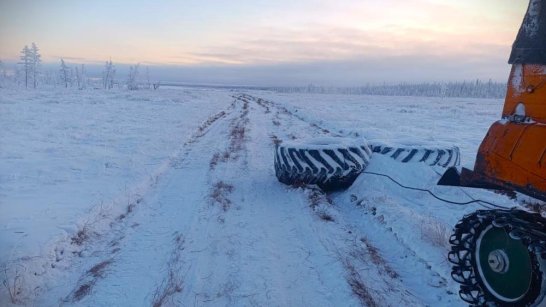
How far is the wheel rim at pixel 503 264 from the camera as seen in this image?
2941mm

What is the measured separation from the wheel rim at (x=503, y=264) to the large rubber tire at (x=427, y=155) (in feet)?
17.8

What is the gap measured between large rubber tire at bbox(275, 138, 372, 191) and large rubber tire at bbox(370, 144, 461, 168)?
115cm

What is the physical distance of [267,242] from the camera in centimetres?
519

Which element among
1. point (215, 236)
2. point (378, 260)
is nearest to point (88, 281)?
point (215, 236)

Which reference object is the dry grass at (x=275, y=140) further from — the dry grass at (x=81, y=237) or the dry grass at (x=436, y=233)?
the dry grass at (x=81, y=237)

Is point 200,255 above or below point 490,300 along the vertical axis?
below

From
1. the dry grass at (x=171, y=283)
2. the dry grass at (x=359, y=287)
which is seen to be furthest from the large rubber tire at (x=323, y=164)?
the dry grass at (x=171, y=283)

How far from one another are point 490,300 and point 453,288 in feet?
2.69

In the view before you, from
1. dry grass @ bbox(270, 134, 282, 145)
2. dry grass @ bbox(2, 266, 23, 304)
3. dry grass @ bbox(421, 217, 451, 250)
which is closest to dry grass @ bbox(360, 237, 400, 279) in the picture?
dry grass @ bbox(421, 217, 451, 250)

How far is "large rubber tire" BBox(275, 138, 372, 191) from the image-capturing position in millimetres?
7703

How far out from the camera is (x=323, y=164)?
25.2ft

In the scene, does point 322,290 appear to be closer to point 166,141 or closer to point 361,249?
point 361,249

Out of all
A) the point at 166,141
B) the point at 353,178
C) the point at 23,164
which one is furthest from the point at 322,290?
the point at 166,141

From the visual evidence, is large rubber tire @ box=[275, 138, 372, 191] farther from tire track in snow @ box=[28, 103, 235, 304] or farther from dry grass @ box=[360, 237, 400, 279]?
tire track in snow @ box=[28, 103, 235, 304]
